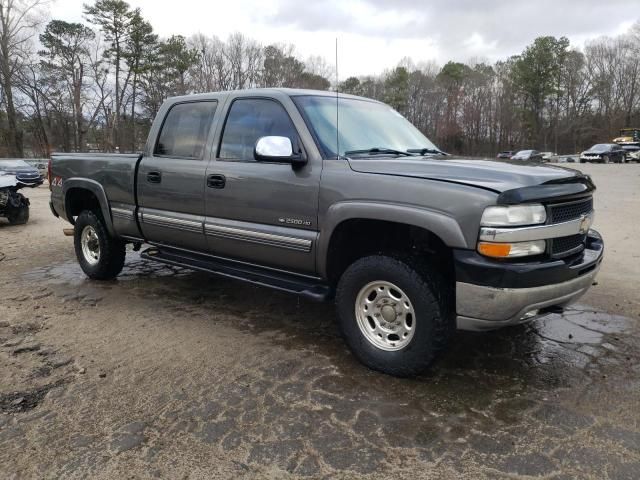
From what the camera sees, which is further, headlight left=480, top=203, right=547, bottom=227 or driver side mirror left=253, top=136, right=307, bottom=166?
driver side mirror left=253, top=136, right=307, bottom=166

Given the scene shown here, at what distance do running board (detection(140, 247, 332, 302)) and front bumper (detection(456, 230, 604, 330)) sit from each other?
1.08 m

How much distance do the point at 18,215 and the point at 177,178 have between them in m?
8.12

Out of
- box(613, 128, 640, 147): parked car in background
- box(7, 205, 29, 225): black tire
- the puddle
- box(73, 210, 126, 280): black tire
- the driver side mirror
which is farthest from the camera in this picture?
box(613, 128, 640, 147): parked car in background

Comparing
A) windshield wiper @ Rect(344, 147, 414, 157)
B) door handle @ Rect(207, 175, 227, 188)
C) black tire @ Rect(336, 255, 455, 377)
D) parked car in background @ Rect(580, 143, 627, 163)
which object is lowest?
black tire @ Rect(336, 255, 455, 377)

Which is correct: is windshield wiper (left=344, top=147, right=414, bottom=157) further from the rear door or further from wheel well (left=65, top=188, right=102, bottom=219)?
wheel well (left=65, top=188, right=102, bottom=219)

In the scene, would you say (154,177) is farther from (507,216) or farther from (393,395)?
(507,216)

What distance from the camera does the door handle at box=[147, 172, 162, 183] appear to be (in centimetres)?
471

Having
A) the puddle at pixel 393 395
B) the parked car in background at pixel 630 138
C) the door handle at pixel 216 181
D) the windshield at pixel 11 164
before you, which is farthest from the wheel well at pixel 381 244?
the parked car in background at pixel 630 138

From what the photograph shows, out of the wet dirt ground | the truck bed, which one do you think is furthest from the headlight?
the truck bed

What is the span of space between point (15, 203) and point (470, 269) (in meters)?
10.7

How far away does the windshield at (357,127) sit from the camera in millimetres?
3801

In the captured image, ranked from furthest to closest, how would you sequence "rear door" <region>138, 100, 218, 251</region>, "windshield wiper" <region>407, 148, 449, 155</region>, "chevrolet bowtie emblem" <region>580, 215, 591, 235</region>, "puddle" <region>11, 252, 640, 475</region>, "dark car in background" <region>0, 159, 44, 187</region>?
1. "dark car in background" <region>0, 159, 44, 187</region>
2. "rear door" <region>138, 100, 218, 251</region>
3. "windshield wiper" <region>407, 148, 449, 155</region>
4. "chevrolet bowtie emblem" <region>580, 215, 591, 235</region>
5. "puddle" <region>11, 252, 640, 475</region>

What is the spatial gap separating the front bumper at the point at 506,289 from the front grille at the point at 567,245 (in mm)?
69

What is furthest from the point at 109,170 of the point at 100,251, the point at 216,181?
the point at 216,181
